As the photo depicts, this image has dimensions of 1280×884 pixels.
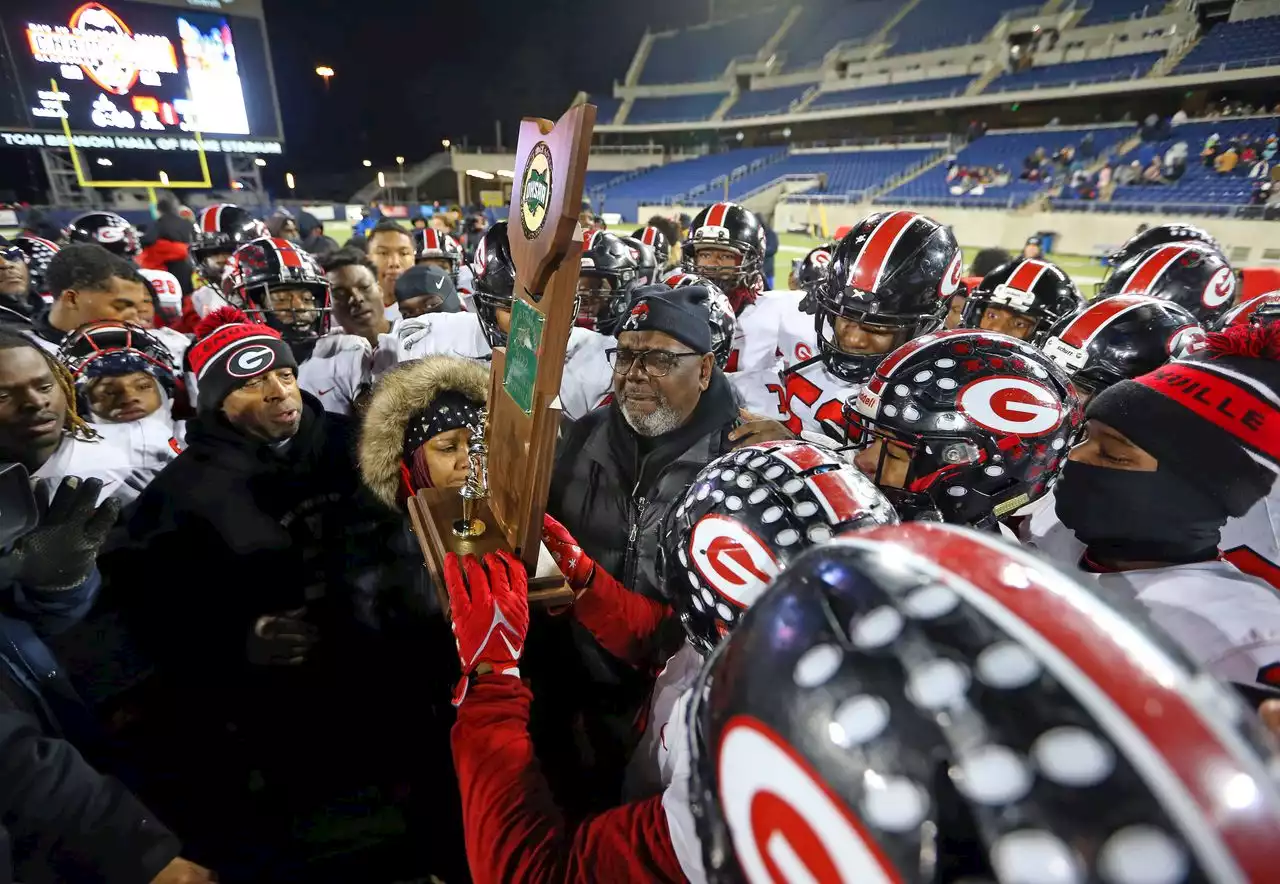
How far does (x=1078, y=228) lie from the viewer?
13.8 meters

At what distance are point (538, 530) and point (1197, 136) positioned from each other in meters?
22.9

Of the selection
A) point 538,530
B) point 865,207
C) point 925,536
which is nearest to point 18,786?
Result: point 538,530

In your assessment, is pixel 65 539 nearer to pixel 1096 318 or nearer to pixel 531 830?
pixel 531 830

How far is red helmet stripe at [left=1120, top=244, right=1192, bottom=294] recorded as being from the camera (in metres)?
3.91

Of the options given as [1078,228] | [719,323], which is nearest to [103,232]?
[719,323]

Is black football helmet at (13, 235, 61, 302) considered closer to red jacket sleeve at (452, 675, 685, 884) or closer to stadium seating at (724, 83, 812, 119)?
red jacket sleeve at (452, 675, 685, 884)

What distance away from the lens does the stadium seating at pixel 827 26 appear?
30375 millimetres

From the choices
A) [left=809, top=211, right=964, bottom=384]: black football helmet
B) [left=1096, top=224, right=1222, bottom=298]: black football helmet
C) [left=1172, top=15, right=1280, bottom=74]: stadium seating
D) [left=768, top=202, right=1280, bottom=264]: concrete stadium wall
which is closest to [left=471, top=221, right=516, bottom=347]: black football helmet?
[left=809, top=211, right=964, bottom=384]: black football helmet

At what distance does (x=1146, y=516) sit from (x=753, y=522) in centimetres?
97

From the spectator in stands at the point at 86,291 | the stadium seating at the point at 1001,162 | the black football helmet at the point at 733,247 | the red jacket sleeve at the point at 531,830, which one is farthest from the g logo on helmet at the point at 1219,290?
the stadium seating at the point at 1001,162

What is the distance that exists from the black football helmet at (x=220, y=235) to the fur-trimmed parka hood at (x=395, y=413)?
14.9 ft

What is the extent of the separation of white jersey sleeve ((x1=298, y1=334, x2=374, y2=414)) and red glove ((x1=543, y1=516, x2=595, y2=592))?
203cm

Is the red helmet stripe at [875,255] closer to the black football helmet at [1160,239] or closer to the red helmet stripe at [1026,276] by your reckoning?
the red helmet stripe at [1026,276]

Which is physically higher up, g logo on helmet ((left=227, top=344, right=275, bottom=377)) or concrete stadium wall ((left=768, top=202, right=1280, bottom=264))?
concrete stadium wall ((left=768, top=202, right=1280, bottom=264))
